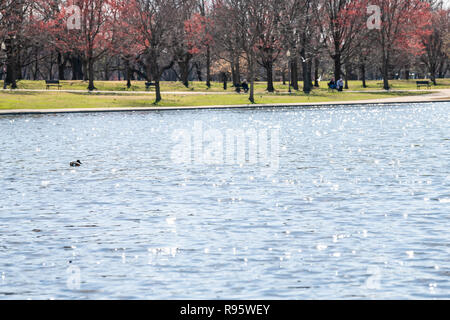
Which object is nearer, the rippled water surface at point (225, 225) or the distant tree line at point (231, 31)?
the rippled water surface at point (225, 225)

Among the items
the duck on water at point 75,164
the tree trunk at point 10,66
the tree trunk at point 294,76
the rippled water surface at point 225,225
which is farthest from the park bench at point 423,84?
the duck on water at point 75,164

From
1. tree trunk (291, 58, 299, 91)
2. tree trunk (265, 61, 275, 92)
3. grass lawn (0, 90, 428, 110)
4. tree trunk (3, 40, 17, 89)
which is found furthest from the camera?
tree trunk (291, 58, 299, 91)

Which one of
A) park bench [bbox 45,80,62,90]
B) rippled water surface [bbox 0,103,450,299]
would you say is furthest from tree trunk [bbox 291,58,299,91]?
rippled water surface [bbox 0,103,450,299]

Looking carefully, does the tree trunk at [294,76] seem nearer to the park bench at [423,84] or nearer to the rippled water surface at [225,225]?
the park bench at [423,84]

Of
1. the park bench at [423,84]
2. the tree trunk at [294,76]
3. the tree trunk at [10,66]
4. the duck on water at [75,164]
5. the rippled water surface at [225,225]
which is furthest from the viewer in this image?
the park bench at [423,84]

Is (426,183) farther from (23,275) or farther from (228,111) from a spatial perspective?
→ (228,111)

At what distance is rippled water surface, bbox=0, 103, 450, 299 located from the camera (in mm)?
9102

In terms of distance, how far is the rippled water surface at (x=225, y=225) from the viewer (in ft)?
29.9

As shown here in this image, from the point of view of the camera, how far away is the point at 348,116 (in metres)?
46.0

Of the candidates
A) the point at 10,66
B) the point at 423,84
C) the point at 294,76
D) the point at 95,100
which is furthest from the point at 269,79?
the point at 423,84

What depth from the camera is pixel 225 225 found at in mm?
12570

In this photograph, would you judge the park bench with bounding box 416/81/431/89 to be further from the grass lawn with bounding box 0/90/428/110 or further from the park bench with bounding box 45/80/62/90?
the park bench with bounding box 45/80/62/90

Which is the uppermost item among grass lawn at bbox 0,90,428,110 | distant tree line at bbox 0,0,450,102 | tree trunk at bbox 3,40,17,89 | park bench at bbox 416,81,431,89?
distant tree line at bbox 0,0,450,102

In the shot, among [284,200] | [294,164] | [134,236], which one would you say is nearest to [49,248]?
[134,236]
